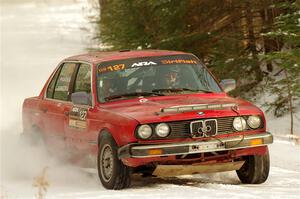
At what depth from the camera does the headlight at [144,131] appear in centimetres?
805

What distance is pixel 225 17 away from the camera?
694 inches

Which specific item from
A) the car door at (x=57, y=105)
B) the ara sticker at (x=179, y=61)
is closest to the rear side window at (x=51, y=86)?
the car door at (x=57, y=105)

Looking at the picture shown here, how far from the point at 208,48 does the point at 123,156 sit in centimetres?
978

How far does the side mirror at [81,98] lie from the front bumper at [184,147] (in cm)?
126

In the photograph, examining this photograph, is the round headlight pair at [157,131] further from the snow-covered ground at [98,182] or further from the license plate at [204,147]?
the snow-covered ground at [98,182]

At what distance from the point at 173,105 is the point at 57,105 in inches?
86.1

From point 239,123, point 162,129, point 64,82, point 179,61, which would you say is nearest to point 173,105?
point 162,129

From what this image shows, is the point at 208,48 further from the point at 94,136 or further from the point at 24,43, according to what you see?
the point at 24,43

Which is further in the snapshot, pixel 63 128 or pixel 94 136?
pixel 63 128

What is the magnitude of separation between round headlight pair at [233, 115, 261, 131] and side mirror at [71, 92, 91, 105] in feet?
5.80

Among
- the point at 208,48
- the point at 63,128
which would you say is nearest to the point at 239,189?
the point at 63,128

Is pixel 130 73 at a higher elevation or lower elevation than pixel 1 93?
higher

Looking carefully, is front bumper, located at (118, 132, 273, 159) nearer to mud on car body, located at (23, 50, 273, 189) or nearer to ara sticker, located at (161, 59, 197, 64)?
mud on car body, located at (23, 50, 273, 189)

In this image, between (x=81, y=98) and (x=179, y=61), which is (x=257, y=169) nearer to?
(x=179, y=61)
